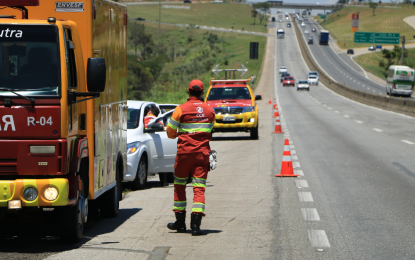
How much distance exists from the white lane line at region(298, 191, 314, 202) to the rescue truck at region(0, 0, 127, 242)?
4230mm

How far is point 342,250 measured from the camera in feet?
22.0

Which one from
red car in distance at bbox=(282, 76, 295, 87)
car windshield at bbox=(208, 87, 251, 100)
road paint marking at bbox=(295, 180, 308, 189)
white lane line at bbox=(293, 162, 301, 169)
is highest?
car windshield at bbox=(208, 87, 251, 100)

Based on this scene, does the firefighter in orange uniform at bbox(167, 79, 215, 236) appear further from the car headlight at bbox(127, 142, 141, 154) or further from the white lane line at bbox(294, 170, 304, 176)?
the white lane line at bbox(294, 170, 304, 176)

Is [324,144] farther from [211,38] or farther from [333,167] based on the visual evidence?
[211,38]

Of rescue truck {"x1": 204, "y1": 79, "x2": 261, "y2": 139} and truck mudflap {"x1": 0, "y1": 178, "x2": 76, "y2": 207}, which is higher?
truck mudflap {"x1": 0, "y1": 178, "x2": 76, "y2": 207}

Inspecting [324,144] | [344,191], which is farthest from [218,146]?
[344,191]

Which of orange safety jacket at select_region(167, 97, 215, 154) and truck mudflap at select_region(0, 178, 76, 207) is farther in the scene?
orange safety jacket at select_region(167, 97, 215, 154)

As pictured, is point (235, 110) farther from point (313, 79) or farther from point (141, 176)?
point (313, 79)

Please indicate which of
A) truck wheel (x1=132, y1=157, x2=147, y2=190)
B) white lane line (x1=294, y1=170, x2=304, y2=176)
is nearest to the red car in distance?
white lane line (x1=294, y1=170, x2=304, y2=176)

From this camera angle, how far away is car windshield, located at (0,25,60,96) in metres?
6.40

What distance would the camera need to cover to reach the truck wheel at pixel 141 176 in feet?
38.5

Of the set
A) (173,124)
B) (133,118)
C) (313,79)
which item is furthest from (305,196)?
(313,79)

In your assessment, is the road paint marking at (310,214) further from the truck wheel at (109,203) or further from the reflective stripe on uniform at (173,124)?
the truck wheel at (109,203)

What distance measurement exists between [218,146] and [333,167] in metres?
6.92
